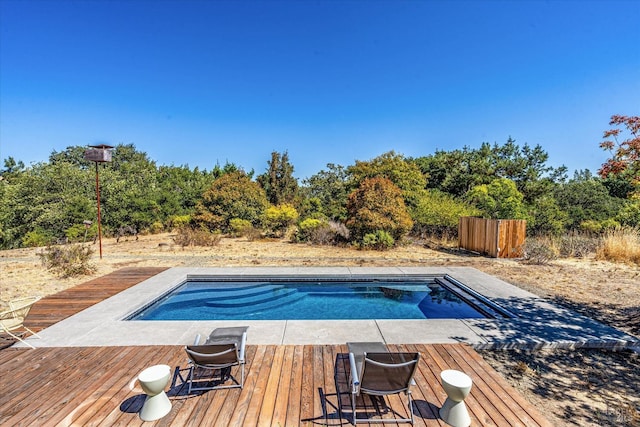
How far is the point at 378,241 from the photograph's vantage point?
42.5 feet

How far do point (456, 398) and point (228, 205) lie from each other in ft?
54.8

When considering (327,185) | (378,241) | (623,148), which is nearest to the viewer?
(623,148)

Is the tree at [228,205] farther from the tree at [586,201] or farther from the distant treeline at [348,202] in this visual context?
the tree at [586,201]

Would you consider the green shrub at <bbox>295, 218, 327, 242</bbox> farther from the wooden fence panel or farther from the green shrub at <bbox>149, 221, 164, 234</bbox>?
the green shrub at <bbox>149, 221, 164, 234</bbox>

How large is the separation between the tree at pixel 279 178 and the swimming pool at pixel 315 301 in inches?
581

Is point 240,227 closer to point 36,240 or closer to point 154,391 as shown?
point 36,240

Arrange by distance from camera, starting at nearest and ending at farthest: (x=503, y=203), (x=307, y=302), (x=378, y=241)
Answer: (x=307, y=302) < (x=378, y=241) < (x=503, y=203)

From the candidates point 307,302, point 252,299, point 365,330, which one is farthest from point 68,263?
point 365,330

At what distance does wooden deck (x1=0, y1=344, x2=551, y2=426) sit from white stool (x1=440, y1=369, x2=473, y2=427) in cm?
12

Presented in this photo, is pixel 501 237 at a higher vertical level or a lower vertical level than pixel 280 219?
lower

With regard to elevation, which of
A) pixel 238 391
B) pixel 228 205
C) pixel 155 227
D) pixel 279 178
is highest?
→ pixel 279 178

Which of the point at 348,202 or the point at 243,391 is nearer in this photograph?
the point at 243,391

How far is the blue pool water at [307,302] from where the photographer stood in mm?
6379

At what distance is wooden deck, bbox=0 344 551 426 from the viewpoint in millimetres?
2732
